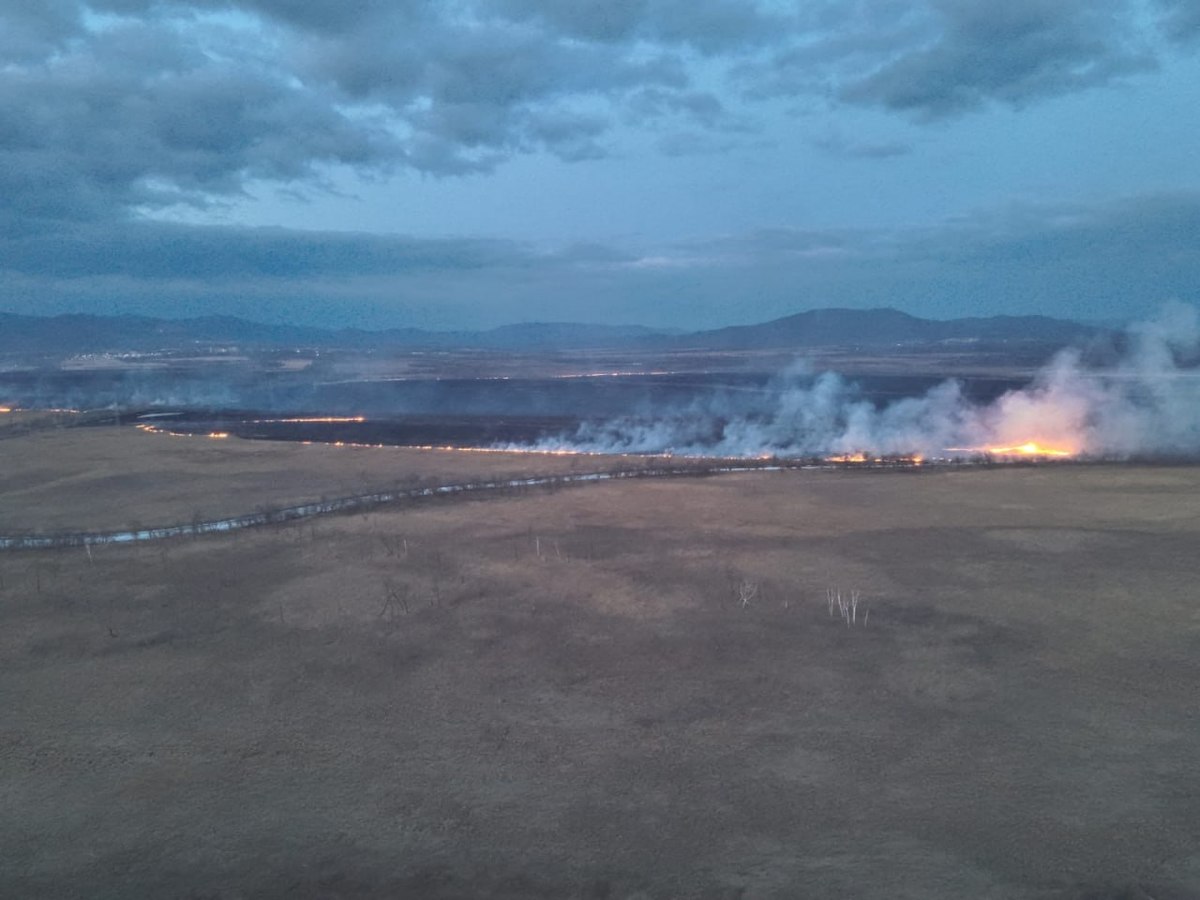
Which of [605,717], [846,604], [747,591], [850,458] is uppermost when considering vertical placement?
[850,458]

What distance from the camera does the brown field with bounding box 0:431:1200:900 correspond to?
40.6 ft

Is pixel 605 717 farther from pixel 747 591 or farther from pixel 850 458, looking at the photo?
pixel 850 458

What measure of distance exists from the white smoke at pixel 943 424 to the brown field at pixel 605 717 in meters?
27.3

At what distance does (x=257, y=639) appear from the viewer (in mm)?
21297

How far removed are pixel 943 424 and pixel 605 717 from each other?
183 feet

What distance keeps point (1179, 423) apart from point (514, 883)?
219ft

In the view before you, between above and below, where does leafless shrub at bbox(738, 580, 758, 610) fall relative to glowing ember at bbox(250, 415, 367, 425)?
below

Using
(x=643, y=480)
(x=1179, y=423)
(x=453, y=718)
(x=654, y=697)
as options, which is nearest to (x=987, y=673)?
(x=654, y=697)

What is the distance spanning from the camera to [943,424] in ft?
215

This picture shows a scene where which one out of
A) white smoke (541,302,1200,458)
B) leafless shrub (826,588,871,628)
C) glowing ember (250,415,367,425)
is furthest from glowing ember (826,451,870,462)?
glowing ember (250,415,367,425)

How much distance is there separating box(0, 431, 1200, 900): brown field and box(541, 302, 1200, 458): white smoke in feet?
89.5

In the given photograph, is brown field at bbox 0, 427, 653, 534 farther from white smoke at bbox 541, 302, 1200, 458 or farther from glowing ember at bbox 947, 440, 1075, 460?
glowing ember at bbox 947, 440, 1075, 460

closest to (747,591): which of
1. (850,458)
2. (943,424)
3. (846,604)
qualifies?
(846,604)

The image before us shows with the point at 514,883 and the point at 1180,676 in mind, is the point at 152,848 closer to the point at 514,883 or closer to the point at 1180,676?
the point at 514,883
